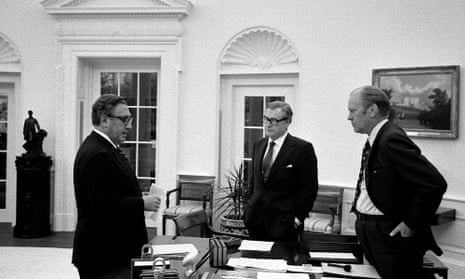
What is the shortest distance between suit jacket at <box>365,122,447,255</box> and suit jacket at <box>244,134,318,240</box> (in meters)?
1.20

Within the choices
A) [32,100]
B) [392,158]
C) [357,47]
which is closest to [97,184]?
[392,158]

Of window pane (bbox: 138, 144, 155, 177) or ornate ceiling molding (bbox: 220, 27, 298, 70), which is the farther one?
window pane (bbox: 138, 144, 155, 177)

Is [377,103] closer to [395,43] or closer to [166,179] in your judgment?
[395,43]

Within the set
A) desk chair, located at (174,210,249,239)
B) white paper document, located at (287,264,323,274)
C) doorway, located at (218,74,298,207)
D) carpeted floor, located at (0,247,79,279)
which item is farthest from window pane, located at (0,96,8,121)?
white paper document, located at (287,264,323,274)

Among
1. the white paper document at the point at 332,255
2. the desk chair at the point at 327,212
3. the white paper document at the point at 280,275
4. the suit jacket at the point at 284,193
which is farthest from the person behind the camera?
the desk chair at the point at 327,212

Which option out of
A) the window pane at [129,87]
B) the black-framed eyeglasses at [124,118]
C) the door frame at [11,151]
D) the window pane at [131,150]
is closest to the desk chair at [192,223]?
the black-framed eyeglasses at [124,118]

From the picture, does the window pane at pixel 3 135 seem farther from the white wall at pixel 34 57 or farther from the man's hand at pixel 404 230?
the man's hand at pixel 404 230

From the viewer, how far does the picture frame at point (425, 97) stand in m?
5.38

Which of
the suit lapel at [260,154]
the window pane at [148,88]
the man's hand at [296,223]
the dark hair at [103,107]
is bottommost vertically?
the man's hand at [296,223]

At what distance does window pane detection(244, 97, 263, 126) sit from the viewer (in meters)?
6.80

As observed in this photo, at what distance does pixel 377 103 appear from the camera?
2727 mm

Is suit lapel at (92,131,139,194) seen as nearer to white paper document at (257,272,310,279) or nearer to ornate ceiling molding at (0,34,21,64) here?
white paper document at (257,272,310,279)

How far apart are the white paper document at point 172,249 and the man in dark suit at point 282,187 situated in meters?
0.94

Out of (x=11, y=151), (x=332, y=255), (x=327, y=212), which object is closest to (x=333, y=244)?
(x=332, y=255)
